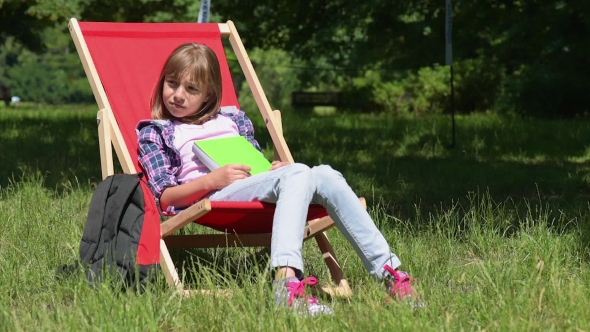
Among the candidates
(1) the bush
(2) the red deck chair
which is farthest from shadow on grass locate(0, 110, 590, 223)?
(1) the bush

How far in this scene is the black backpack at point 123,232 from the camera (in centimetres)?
330

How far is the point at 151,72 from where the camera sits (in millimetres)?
4457

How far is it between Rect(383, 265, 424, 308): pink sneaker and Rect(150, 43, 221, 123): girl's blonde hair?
1163mm

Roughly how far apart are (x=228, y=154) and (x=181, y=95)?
321 millimetres

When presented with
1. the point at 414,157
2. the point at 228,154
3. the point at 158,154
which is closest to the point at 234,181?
the point at 228,154

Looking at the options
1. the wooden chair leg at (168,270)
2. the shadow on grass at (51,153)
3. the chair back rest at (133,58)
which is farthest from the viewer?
the shadow on grass at (51,153)

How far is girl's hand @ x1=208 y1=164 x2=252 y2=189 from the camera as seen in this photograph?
3498mm

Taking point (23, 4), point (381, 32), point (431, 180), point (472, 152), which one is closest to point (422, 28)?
point (381, 32)

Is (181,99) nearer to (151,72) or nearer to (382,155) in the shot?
(151,72)

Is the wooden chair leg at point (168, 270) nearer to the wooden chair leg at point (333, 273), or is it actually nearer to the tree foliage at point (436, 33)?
the wooden chair leg at point (333, 273)

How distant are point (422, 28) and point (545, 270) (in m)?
7.85

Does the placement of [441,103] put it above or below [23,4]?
below

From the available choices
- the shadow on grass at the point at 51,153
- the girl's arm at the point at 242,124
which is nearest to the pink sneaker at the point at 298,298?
the girl's arm at the point at 242,124

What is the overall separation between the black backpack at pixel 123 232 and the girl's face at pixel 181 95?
54cm
